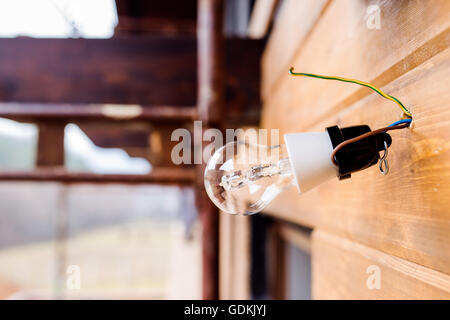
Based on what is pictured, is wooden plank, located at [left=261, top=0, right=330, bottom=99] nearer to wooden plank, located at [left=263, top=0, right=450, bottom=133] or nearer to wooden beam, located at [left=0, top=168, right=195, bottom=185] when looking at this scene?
wooden plank, located at [left=263, top=0, right=450, bottom=133]

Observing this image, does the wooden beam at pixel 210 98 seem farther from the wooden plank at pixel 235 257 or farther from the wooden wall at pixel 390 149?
the wooden plank at pixel 235 257

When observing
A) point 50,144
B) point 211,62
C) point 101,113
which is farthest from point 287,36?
point 50,144

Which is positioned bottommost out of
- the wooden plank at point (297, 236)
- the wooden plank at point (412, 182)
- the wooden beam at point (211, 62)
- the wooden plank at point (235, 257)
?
the wooden plank at point (235, 257)

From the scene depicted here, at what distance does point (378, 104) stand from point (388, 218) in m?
0.13

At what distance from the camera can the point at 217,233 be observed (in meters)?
0.93

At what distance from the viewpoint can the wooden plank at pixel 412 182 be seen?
0.95 feet

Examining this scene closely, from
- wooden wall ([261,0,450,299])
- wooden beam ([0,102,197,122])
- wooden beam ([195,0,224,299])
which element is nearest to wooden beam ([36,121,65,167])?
wooden beam ([0,102,197,122])

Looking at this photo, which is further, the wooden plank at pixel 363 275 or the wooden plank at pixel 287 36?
the wooden plank at pixel 287 36

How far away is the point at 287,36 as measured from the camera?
2.97ft

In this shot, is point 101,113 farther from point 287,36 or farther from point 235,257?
point 235,257

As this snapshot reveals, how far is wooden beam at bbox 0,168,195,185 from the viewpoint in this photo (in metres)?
1.02

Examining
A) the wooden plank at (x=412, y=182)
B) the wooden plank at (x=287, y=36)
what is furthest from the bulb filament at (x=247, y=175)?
the wooden plank at (x=287, y=36)

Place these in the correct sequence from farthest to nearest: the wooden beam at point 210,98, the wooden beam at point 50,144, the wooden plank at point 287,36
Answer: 1. the wooden beam at point 50,144
2. the wooden beam at point 210,98
3. the wooden plank at point 287,36

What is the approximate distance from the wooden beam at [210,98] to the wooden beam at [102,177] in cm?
6
